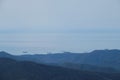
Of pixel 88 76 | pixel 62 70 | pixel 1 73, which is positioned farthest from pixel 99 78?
pixel 1 73

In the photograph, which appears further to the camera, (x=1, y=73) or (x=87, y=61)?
(x=87, y=61)

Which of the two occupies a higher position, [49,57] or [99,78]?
[49,57]

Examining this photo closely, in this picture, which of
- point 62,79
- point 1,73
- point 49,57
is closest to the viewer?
point 62,79

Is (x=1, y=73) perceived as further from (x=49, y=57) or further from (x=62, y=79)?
(x=49, y=57)

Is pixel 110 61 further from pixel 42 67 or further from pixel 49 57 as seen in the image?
pixel 42 67

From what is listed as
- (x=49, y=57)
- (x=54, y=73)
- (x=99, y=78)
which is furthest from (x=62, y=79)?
(x=49, y=57)

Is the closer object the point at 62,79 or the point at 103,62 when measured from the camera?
the point at 62,79

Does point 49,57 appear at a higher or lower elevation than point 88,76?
higher

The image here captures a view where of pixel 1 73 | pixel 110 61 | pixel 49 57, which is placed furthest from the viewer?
pixel 49 57

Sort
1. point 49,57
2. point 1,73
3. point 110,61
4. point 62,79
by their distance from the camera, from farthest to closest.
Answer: point 49,57, point 110,61, point 1,73, point 62,79
